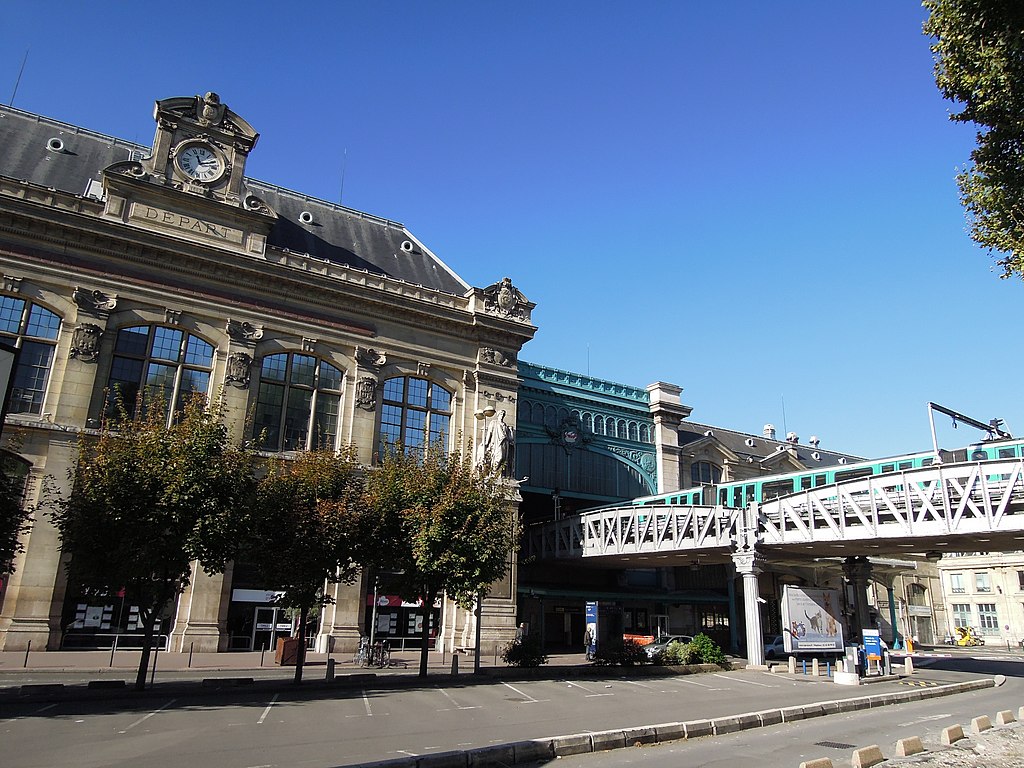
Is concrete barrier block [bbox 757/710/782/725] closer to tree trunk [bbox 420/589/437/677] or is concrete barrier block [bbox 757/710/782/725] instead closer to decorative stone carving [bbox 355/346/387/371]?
tree trunk [bbox 420/589/437/677]

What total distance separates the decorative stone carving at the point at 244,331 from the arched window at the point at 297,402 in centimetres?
132

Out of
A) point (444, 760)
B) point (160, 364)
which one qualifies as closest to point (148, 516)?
point (444, 760)

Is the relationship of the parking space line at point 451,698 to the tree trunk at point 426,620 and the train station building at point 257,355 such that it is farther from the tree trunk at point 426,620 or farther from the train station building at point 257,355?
the train station building at point 257,355

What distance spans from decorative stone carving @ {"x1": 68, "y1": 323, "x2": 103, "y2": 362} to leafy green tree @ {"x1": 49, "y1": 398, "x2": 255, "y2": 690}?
11890 millimetres

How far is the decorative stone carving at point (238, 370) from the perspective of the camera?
34.2 meters

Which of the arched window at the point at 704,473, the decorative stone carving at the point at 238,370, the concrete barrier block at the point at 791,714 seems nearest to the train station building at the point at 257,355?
the decorative stone carving at the point at 238,370

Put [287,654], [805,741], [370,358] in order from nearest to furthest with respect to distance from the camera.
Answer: [805,741]
[287,654]
[370,358]

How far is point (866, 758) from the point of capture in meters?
11.5

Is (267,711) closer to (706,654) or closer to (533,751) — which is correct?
(533,751)

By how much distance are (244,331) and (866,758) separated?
32.1 metres

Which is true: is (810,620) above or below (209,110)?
below

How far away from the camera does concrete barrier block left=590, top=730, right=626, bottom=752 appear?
13250mm

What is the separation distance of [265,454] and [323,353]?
21.0ft

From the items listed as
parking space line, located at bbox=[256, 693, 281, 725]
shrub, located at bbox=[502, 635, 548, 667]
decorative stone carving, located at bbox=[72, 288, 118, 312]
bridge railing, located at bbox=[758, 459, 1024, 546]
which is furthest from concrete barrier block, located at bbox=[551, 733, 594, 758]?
decorative stone carving, located at bbox=[72, 288, 118, 312]
